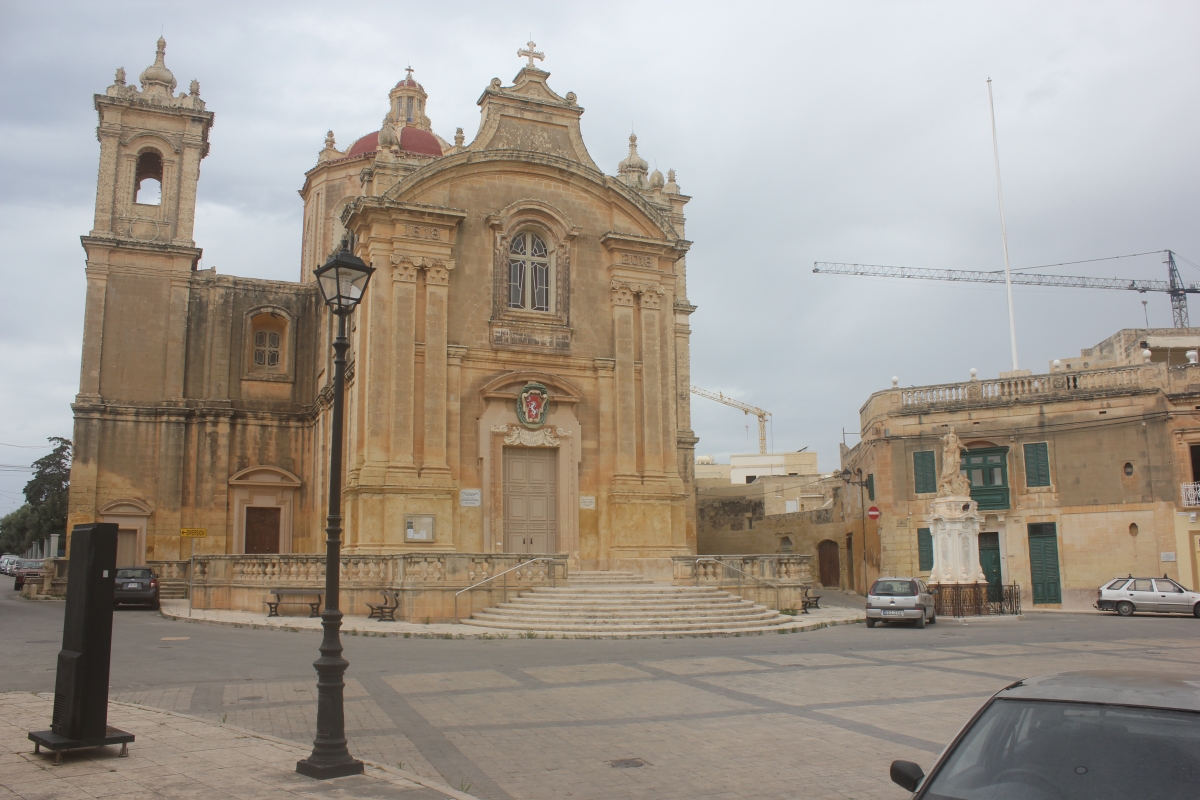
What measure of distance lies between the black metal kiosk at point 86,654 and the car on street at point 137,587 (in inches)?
804

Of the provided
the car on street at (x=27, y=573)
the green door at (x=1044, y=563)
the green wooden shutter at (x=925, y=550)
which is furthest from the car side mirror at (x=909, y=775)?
the car on street at (x=27, y=573)

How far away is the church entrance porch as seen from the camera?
25.9 meters

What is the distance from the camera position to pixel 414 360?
2502 centimetres

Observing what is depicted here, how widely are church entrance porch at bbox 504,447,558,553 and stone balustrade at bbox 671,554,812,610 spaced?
4.30 m

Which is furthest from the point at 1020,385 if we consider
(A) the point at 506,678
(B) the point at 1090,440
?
(A) the point at 506,678

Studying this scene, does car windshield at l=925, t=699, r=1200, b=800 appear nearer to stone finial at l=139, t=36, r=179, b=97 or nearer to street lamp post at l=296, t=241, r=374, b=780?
street lamp post at l=296, t=241, r=374, b=780

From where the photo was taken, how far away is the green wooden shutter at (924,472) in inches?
1298

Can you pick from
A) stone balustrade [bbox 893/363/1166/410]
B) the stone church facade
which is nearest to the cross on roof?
the stone church facade

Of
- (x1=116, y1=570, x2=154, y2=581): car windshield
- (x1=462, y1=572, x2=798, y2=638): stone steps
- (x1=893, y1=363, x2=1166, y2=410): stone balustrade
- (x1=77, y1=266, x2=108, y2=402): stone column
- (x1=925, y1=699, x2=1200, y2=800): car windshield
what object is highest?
(x1=77, y1=266, x2=108, y2=402): stone column

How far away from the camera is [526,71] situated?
1105 inches

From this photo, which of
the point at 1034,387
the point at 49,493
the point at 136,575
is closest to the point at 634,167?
the point at 1034,387

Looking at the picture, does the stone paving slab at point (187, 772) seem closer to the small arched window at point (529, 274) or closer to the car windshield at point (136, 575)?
the small arched window at point (529, 274)

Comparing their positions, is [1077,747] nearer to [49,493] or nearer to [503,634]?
→ [503,634]

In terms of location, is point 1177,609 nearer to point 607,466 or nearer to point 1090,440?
point 1090,440
